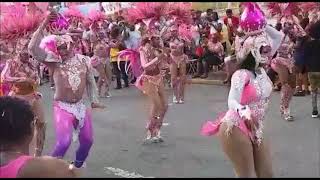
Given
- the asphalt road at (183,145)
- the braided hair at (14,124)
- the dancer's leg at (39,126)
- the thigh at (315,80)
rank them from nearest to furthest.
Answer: the braided hair at (14,124) < the asphalt road at (183,145) < the dancer's leg at (39,126) < the thigh at (315,80)

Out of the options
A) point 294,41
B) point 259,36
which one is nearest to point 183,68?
point 294,41

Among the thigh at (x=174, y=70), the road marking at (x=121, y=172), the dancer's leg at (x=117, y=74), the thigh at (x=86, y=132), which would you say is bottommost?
the dancer's leg at (x=117, y=74)

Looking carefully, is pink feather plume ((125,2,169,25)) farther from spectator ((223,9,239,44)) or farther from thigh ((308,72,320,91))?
spectator ((223,9,239,44))

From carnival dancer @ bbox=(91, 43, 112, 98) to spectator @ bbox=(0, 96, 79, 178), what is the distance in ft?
35.8

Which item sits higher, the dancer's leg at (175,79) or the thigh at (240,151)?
the thigh at (240,151)

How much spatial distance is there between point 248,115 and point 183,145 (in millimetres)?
3305

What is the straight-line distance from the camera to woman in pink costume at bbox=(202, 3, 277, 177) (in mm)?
4770

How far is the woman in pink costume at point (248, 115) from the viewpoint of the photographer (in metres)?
4.77

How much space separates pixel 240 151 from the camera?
4.75 m

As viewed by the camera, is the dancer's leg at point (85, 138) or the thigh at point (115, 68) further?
the thigh at point (115, 68)

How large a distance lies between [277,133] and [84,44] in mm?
8675

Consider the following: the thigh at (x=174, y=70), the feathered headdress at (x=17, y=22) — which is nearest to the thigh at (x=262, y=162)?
the feathered headdress at (x=17, y=22)

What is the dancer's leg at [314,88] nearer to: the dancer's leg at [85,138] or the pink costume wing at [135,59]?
the pink costume wing at [135,59]

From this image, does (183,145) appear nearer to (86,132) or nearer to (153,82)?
(153,82)
